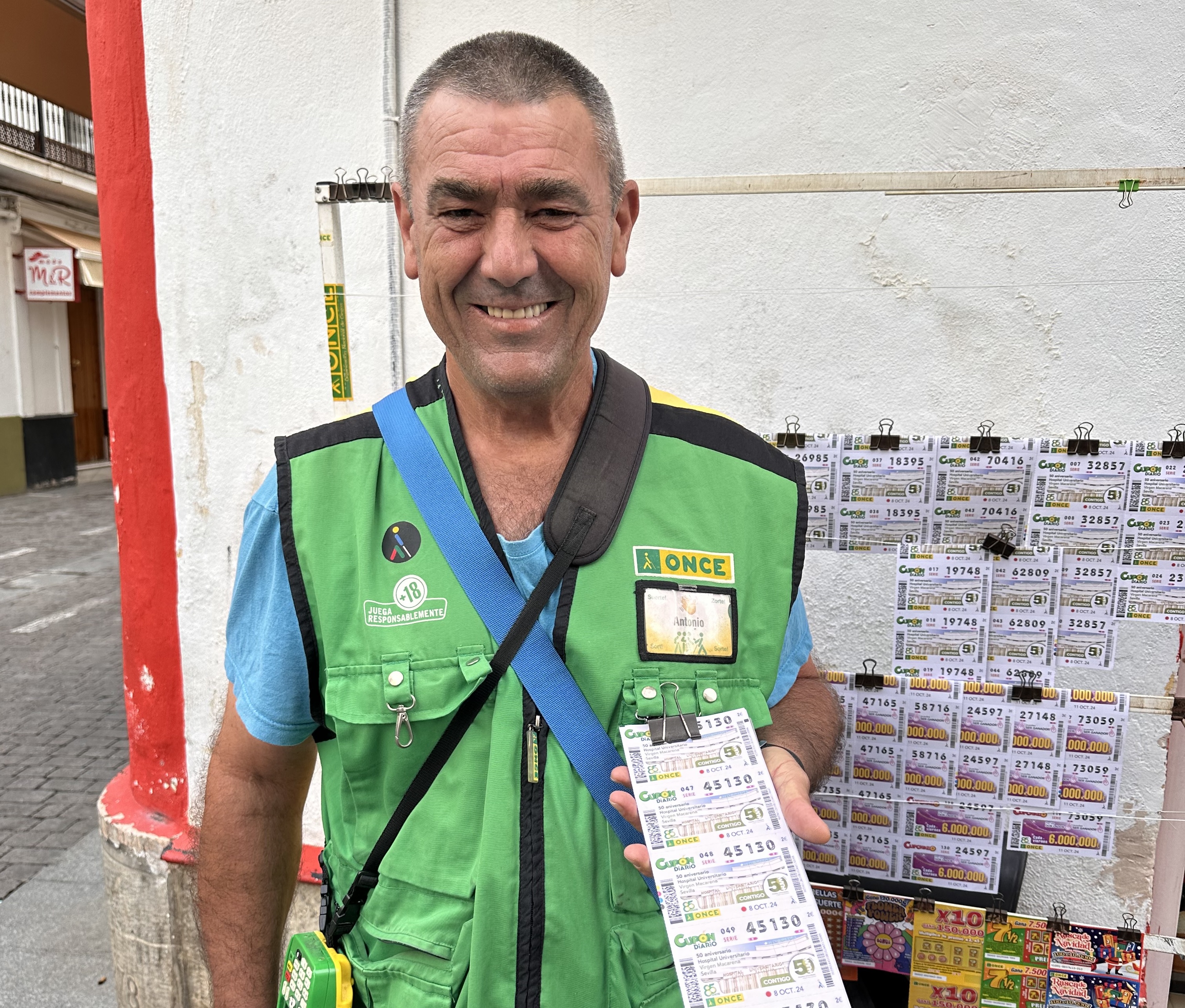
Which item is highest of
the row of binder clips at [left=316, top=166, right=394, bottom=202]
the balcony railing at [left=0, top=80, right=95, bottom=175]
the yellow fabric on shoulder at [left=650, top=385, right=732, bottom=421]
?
the balcony railing at [left=0, top=80, right=95, bottom=175]

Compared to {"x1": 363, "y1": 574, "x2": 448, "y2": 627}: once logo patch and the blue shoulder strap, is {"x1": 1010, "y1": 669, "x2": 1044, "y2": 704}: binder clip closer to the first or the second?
the blue shoulder strap

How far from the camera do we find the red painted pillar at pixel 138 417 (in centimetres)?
302

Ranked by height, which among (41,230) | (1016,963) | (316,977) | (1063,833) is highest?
(41,230)

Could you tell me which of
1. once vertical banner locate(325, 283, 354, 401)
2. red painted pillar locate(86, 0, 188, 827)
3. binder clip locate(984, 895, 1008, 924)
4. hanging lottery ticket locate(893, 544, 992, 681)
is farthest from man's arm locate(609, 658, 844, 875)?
red painted pillar locate(86, 0, 188, 827)

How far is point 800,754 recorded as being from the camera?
5.08ft

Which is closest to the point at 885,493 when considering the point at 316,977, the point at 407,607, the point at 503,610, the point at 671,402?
the point at 671,402

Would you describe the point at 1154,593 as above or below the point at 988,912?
above

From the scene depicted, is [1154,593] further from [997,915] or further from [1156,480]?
[997,915]

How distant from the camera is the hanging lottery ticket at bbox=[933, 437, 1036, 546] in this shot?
2043 mm

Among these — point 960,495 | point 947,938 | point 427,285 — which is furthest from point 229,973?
point 960,495

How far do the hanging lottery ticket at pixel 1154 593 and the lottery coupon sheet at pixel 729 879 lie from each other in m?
1.25

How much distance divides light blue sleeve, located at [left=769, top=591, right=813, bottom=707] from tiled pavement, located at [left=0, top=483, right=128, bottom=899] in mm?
4062

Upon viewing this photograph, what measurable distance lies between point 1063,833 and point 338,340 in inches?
85.6

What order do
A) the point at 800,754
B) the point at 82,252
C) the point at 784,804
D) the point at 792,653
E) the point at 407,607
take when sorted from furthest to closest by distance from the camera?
1. the point at 82,252
2. the point at 792,653
3. the point at 800,754
4. the point at 407,607
5. the point at 784,804
